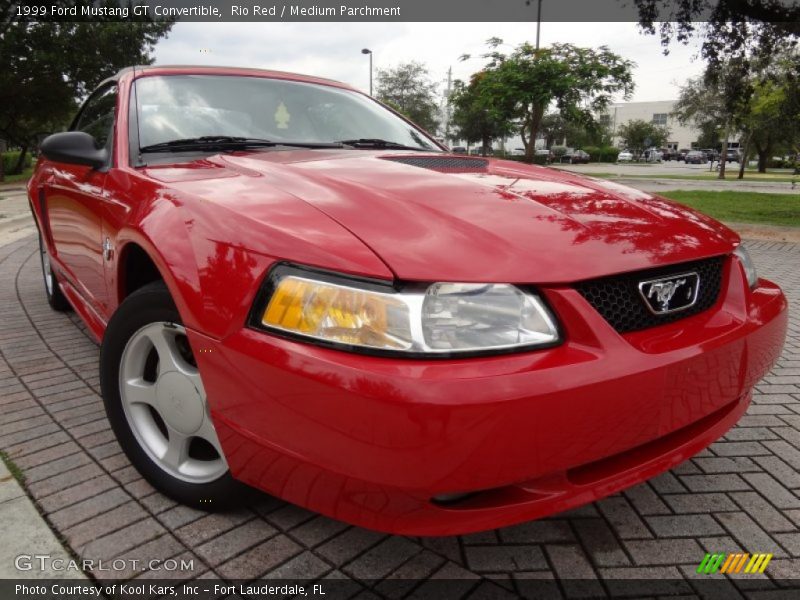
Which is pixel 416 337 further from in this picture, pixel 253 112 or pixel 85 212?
pixel 85 212

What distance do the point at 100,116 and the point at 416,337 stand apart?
2697 millimetres

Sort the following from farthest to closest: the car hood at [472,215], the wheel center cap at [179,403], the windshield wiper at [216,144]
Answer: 1. the windshield wiper at [216,144]
2. the wheel center cap at [179,403]
3. the car hood at [472,215]

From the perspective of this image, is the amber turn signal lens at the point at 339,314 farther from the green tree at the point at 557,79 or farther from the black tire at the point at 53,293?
the green tree at the point at 557,79

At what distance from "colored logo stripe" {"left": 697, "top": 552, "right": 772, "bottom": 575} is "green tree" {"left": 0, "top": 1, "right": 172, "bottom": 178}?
2144 cm

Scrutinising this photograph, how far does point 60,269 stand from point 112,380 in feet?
6.11

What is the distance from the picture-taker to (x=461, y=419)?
48.6 inches

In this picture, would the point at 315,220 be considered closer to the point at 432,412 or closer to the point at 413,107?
the point at 432,412

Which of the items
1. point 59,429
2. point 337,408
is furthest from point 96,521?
point 337,408

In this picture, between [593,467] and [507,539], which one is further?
[507,539]

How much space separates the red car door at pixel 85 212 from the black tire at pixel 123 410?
470 millimetres

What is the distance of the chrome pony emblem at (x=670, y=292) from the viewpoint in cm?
160

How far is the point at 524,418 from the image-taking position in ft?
4.19

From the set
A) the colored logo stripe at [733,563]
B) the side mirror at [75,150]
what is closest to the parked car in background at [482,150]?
the side mirror at [75,150]

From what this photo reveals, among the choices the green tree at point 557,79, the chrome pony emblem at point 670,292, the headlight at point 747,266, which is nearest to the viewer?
the chrome pony emblem at point 670,292
